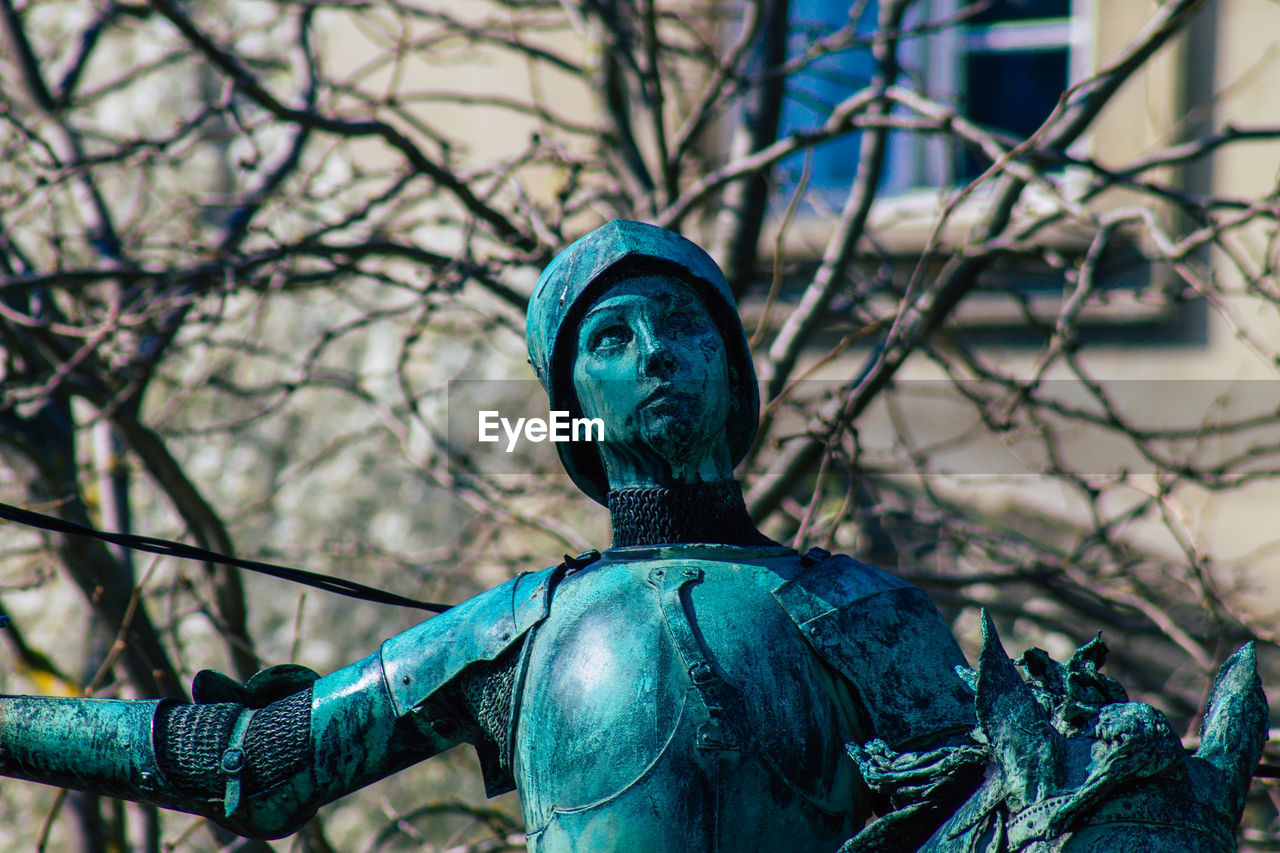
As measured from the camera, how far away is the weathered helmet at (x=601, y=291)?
3322mm

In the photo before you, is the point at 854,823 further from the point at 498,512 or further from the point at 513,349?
the point at 513,349

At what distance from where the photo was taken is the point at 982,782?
266 cm

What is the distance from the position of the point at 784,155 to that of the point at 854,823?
3.30m

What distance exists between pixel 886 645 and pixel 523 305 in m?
3.43

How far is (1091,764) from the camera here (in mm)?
2463

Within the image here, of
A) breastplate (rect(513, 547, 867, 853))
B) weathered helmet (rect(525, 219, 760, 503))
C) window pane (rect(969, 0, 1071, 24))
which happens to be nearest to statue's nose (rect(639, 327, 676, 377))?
weathered helmet (rect(525, 219, 760, 503))

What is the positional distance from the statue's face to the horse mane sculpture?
0.77 m

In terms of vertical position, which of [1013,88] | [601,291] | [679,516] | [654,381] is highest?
[1013,88]

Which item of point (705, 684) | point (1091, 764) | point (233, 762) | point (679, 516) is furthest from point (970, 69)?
point (1091, 764)

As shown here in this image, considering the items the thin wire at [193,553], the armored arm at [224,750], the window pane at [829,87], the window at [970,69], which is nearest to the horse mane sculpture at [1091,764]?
the armored arm at [224,750]

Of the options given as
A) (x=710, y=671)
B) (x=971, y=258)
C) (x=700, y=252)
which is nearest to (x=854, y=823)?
(x=710, y=671)

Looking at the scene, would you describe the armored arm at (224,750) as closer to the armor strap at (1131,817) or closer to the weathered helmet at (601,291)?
the weathered helmet at (601,291)

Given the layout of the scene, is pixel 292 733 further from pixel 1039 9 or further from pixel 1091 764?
pixel 1039 9

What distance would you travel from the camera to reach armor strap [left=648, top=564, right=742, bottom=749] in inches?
116
